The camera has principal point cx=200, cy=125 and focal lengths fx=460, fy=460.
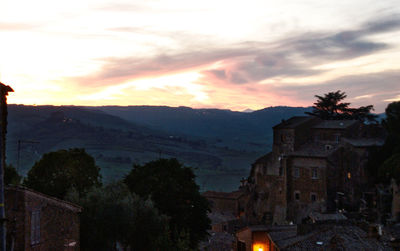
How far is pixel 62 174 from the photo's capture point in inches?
1623

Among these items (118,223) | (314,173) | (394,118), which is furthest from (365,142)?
(118,223)

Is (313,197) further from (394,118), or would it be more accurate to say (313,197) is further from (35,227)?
(35,227)

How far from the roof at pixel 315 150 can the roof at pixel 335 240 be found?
80.6ft

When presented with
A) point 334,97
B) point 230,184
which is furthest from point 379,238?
point 230,184

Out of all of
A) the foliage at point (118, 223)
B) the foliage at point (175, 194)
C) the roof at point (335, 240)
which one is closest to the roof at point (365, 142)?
the roof at point (335, 240)

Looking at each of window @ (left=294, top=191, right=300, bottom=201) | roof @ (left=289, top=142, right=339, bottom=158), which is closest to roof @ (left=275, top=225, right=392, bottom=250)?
roof @ (left=289, top=142, right=339, bottom=158)

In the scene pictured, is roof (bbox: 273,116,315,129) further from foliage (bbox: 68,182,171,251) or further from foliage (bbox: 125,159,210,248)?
foliage (bbox: 68,182,171,251)

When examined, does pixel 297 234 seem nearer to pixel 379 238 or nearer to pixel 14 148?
pixel 379 238

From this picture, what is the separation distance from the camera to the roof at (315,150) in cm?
6419

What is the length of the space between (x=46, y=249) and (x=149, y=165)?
2197 cm

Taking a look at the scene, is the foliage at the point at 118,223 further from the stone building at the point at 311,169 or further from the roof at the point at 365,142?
the roof at the point at 365,142

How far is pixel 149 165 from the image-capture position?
43312 millimetres

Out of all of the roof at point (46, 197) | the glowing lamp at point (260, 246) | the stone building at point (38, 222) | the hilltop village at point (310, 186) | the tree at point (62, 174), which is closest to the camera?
the stone building at point (38, 222)

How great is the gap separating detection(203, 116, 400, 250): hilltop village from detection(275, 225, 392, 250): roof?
19.1ft
